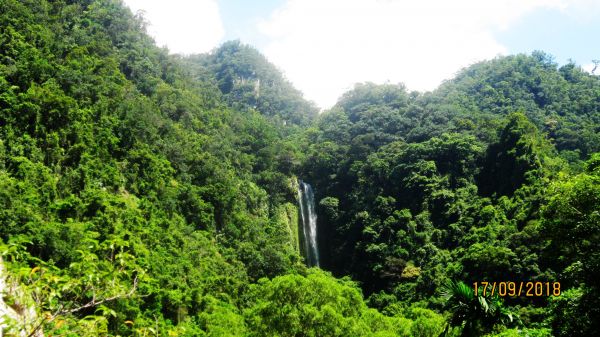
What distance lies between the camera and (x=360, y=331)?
Result: 17.6 m

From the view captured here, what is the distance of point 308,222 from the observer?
45.2 meters

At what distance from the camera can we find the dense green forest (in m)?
12.4

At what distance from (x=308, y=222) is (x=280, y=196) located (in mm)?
3590

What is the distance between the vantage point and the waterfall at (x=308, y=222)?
42569mm

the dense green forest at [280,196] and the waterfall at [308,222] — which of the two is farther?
the waterfall at [308,222]

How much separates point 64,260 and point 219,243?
538 inches

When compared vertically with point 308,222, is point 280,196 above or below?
above

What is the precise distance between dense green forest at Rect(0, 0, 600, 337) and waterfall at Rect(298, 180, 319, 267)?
29.3 inches

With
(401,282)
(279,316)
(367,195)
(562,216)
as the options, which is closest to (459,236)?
(401,282)

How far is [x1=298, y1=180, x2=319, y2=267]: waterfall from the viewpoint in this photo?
140ft

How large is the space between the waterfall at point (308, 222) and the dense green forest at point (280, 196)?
0.74 meters

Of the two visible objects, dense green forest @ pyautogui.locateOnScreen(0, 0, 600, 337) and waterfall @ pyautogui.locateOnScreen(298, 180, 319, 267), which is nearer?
dense green forest @ pyautogui.locateOnScreen(0, 0, 600, 337)

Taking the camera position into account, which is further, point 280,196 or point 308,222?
point 308,222

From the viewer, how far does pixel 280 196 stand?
4481cm
